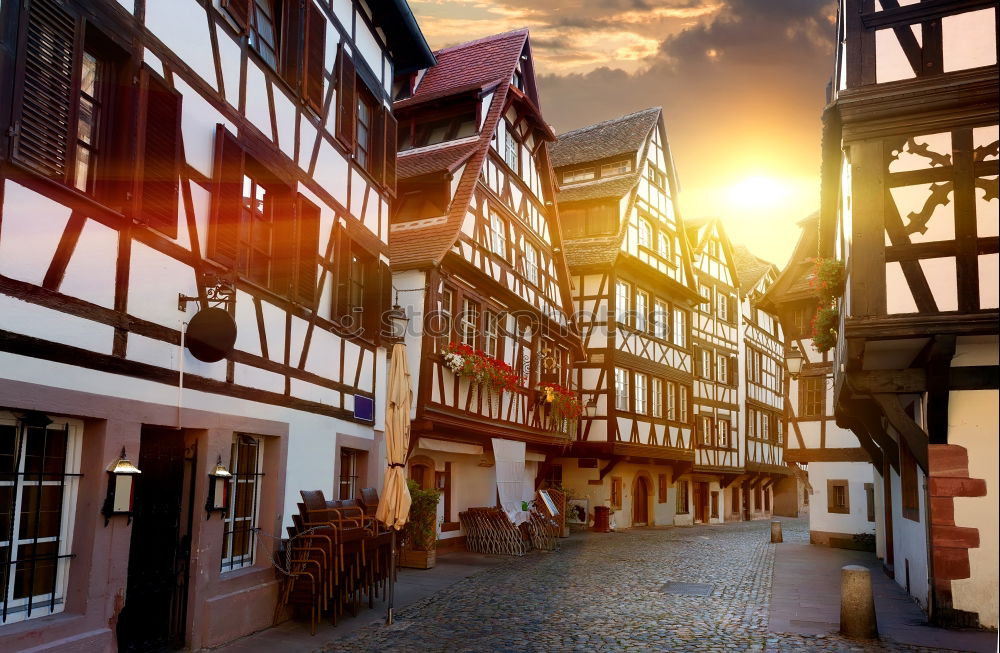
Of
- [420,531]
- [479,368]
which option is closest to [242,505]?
[420,531]

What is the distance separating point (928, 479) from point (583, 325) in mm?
17051

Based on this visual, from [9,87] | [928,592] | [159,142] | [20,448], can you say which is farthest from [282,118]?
[928,592]

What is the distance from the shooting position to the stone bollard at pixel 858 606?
9.20 metres

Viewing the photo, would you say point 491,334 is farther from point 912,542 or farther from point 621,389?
point 912,542

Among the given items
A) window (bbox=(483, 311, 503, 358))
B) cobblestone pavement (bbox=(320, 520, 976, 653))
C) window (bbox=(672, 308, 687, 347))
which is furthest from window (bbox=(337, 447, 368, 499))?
window (bbox=(672, 308, 687, 347))

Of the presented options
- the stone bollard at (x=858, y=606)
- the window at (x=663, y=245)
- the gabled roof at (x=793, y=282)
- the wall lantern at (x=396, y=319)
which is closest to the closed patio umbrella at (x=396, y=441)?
the wall lantern at (x=396, y=319)

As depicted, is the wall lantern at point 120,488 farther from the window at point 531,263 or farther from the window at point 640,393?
the window at point 640,393

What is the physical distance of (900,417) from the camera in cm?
1009

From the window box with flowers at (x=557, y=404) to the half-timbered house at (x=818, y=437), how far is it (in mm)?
5628

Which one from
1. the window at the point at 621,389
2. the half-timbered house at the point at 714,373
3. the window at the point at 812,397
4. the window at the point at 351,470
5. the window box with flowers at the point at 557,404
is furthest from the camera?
the half-timbered house at the point at 714,373

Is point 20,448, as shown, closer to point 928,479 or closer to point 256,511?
point 256,511

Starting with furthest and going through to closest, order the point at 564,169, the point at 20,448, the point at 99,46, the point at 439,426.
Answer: the point at 564,169, the point at 439,426, the point at 99,46, the point at 20,448

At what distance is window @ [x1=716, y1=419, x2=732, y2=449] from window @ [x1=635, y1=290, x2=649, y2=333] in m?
7.82

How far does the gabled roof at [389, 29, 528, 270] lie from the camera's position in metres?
16.6
